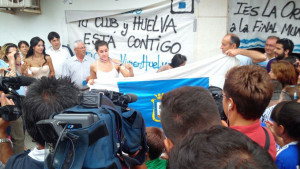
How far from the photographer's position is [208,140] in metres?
0.73

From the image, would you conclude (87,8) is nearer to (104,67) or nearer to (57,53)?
(57,53)

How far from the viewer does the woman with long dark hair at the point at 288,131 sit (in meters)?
1.57

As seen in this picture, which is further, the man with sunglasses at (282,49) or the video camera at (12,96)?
the man with sunglasses at (282,49)

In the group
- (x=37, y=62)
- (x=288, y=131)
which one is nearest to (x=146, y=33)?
(x=37, y=62)

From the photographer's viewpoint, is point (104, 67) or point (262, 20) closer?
point (104, 67)

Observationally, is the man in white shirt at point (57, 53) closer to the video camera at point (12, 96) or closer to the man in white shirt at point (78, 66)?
the man in white shirt at point (78, 66)

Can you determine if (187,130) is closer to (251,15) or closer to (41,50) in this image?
(41,50)

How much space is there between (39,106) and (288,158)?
1.43 metres

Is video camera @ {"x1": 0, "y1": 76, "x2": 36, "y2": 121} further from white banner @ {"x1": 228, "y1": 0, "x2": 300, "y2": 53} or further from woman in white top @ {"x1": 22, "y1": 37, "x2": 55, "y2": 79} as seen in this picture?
white banner @ {"x1": 228, "y1": 0, "x2": 300, "y2": 53}

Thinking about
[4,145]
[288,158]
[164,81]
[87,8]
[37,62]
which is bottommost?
[288,158]

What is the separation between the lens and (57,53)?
5.38 meters

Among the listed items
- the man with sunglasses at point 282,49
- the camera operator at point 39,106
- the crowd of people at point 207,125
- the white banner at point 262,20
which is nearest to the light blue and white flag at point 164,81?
the man with sunglasses at point 282,49

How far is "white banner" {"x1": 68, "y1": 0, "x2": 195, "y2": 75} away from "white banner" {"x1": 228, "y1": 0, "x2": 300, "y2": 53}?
848 millimetres

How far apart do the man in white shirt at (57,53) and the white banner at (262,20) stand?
11.0 feet
